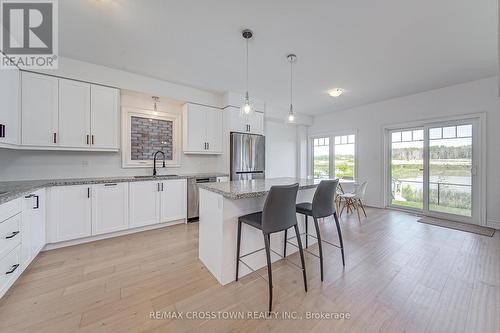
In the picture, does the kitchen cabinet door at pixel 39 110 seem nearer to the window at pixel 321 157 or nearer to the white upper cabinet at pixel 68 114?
the white upper cabinet at pixel 68 114

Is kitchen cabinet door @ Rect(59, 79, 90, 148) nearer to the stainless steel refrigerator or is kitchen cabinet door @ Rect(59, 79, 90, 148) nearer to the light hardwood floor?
the light hardwood floor

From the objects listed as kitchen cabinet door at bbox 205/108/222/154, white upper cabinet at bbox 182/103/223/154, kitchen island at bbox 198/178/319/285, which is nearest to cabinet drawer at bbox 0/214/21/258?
kitchen island at bbox 198/178/319/285

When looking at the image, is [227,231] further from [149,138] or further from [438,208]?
[438,208]

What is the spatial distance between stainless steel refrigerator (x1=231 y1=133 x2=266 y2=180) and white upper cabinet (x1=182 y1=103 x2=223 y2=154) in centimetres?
41

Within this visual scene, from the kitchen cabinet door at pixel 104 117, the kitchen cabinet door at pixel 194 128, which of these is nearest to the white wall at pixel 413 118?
the kitchen cabinet door at pixel 194 128

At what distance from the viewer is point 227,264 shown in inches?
74.5

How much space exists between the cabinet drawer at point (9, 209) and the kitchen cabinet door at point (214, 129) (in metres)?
2.78

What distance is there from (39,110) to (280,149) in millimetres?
5010

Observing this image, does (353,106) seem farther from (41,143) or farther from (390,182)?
(41,143)

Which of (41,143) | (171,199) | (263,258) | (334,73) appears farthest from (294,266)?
(41,143)

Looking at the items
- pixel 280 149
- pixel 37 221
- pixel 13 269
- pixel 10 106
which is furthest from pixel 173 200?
pixel 280 149

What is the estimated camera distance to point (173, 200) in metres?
3.46

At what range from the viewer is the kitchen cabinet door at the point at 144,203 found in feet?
10.0

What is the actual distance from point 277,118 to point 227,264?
4295mm
